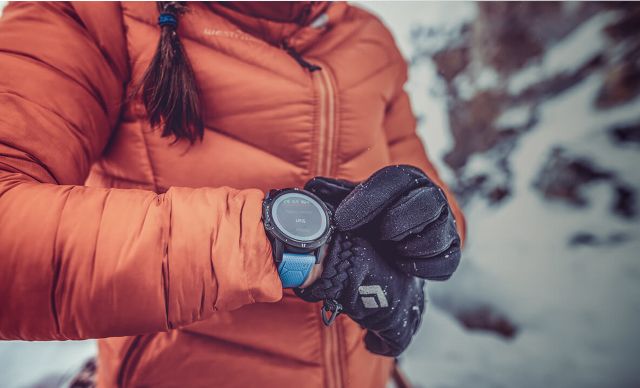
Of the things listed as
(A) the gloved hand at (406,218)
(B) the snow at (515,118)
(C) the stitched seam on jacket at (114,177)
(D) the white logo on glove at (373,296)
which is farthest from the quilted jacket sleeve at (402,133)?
(C) the stitched seam on jacket at (114,177)

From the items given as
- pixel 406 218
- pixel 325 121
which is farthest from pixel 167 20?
pixel 406 218

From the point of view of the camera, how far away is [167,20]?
70 cm

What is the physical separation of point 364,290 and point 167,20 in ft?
2.29

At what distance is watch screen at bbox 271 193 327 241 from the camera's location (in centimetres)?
55

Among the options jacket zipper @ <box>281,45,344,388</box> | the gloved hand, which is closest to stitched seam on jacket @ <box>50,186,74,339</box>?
the gloved hand

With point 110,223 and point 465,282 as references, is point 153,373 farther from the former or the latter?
point 465,282

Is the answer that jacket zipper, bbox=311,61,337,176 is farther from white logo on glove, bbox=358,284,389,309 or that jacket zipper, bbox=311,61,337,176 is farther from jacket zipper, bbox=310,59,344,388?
white logo on glove, bbox=358,284,389,309

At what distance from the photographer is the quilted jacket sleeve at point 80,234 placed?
0.44 m

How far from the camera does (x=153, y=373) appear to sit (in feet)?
2.42

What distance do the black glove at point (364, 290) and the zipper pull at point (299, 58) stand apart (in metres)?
0.45

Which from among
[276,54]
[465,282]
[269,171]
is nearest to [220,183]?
[269,171]

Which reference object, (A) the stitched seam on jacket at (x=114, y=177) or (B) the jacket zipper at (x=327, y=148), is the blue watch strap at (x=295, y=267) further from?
→ (A) the stitched seam on jacket at (x=114, y=177)

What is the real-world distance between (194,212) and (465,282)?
1.40 m

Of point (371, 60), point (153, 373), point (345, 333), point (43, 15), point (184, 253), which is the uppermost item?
point (371, 60)
